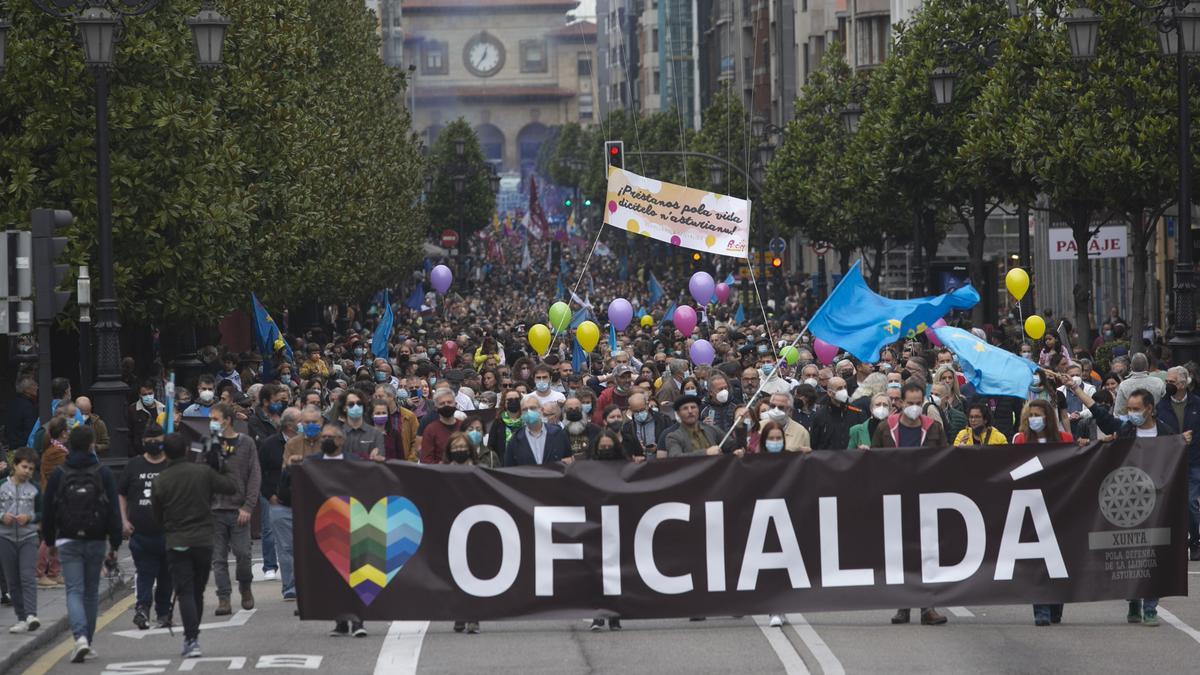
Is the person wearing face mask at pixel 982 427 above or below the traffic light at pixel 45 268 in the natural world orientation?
below

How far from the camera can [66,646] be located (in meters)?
15.0

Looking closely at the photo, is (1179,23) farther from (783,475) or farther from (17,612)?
(17,612)

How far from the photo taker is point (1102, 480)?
47.3 feet

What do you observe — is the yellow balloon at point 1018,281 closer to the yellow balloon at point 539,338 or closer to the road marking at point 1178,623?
the yellow balloon at point 539,338

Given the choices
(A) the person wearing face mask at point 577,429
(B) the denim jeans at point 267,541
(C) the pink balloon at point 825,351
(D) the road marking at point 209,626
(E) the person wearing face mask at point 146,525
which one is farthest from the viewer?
(C) the pink balloon at point 825,351

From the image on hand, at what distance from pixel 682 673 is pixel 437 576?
1892 mm

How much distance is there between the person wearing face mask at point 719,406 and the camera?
65.7 ft

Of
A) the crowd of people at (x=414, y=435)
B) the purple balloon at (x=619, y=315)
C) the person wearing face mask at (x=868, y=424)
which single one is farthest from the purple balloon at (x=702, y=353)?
the person wearing face mask at (x=868, y=424)

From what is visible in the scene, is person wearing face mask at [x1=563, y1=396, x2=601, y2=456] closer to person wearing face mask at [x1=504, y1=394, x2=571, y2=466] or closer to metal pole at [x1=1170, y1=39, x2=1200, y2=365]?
person wearing face mask at [x1=504, y1=394, x2=571, y2=466]

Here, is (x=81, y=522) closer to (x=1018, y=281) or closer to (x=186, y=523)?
(x=186, y=523)

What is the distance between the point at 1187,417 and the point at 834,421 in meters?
2.86

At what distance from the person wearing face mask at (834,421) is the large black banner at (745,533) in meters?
4.78

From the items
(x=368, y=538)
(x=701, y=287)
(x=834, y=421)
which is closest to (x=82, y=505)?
(x=368, y=538)

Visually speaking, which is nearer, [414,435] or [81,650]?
[81,650]
